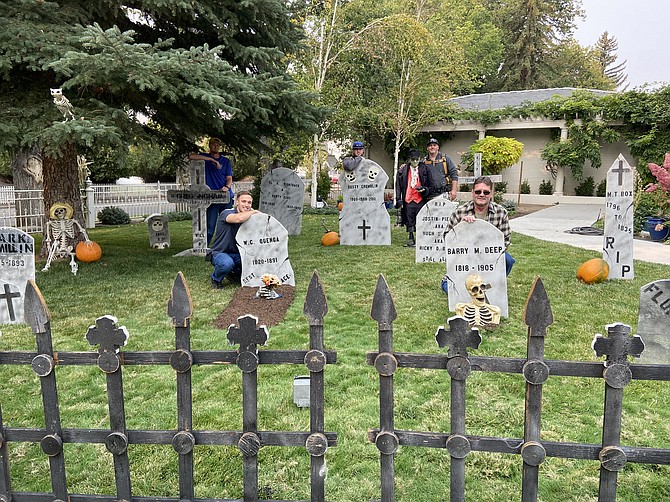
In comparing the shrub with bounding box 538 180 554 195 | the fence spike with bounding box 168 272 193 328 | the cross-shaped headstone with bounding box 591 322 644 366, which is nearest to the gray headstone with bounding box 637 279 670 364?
the cross-shaped headstone with bounding box 591 322 644 366

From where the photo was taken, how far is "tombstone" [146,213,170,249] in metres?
9.94

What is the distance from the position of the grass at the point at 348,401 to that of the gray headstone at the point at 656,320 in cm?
28

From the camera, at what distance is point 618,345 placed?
1.92 metres

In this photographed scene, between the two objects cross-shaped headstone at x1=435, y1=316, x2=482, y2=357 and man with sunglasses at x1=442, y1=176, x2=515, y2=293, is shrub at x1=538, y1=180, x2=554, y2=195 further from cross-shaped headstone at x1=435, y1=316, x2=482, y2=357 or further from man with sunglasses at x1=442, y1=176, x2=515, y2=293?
cross-shaped headstone at x1=435, y1=316, x2=482, y2=357

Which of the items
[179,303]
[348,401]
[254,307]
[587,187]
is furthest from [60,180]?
[587,187]

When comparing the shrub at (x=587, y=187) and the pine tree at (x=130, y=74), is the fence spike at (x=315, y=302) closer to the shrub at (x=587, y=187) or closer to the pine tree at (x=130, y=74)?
the pine tree at (x=130, y=74)

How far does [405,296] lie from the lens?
20.0 ft

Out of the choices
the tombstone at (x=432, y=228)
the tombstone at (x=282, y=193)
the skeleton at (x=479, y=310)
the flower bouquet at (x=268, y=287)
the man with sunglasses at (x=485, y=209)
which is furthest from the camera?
the tombstone at (x=282, y=193)

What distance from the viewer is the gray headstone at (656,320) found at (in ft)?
12.0

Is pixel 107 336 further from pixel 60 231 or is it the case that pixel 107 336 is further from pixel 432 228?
pixel 60 231

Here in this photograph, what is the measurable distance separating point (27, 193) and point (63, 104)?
931 centimetres

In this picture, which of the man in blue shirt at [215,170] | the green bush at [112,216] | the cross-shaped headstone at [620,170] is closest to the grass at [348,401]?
the cross-shaped headstone at [620,170]

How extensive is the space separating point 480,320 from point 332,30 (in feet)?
47.9

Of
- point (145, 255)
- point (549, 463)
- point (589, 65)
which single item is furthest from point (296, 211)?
point (589, 65)
